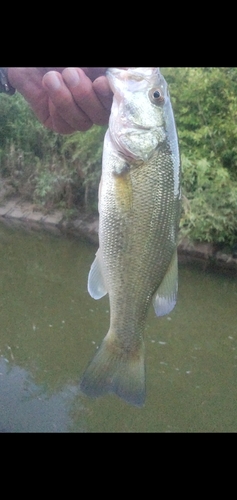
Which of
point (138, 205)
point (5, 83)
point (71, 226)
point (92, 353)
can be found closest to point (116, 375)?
point (138, 205)

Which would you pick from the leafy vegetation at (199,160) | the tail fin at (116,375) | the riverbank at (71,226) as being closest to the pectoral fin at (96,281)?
the tail fin at (116,375)

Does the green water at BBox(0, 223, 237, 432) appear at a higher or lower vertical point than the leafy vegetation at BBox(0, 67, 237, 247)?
lower

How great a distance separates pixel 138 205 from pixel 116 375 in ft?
1.49

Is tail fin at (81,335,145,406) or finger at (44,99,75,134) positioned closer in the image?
tail fin at (81,335,145,406)

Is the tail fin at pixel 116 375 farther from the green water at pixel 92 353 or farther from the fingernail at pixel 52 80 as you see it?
the green water at pixel 92 353

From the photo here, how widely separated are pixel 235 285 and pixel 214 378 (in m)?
2.84

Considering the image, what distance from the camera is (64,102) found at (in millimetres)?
1587

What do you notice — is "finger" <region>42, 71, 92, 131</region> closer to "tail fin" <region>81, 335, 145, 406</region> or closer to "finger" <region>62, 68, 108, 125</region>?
"finger" <region>62, 68, 108, 125</region>

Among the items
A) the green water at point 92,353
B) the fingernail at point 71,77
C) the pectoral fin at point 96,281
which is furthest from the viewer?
the green water at point 92,353

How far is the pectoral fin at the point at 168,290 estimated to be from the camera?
1.56 m

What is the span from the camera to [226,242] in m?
8.74

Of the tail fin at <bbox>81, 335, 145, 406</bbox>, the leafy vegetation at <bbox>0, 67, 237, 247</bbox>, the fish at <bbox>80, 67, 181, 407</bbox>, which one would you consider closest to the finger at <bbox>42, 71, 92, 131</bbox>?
the fish at <bbox>80, 67, 181, 407</bbox>

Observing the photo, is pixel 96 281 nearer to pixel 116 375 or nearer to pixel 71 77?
pixel 116 375

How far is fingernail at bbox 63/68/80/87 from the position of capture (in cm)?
147
